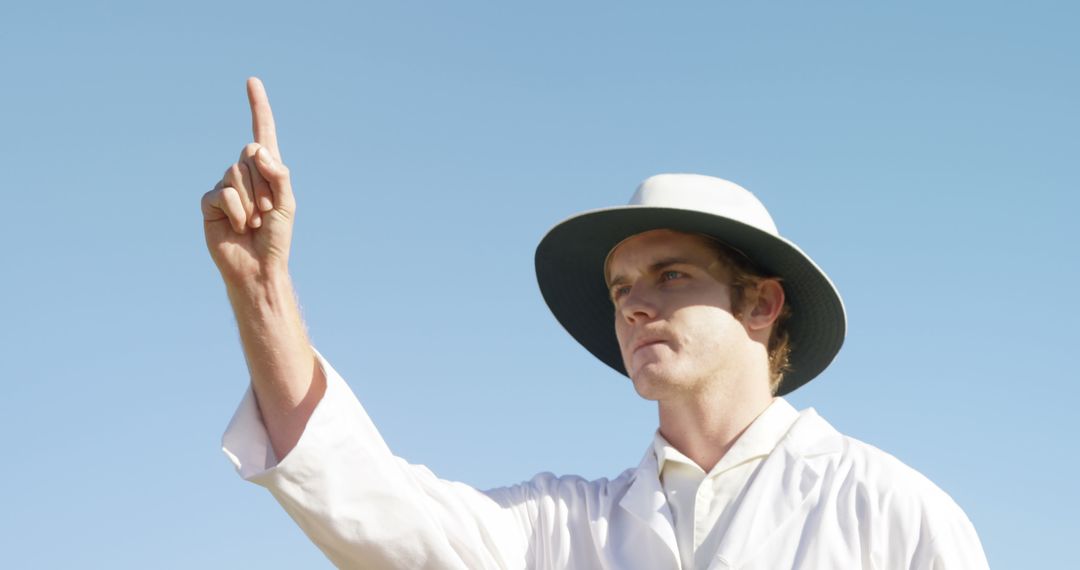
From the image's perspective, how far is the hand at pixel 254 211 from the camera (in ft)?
13.5

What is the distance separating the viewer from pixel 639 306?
5.27m

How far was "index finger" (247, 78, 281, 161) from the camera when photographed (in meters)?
4.20

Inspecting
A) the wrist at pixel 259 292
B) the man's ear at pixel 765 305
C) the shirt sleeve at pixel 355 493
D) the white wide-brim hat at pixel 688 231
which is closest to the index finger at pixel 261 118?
the wrist at pixel 259 292

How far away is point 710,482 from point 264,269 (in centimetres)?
183

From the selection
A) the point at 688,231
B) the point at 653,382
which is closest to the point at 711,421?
the point at 653,382

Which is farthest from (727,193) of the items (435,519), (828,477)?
(435,519)

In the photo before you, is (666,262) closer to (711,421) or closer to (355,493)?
(711,421)

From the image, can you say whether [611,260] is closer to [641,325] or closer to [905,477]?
[641,325]

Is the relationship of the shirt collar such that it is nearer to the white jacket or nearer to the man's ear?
the white jacket

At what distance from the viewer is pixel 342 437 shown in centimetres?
438

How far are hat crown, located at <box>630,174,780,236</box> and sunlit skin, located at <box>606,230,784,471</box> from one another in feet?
0.54

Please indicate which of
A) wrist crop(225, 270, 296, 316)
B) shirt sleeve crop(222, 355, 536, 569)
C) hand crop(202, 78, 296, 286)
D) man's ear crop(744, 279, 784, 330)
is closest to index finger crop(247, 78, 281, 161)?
hand crop(202, 78, 296, 286)

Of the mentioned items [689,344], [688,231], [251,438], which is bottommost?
[251,438]

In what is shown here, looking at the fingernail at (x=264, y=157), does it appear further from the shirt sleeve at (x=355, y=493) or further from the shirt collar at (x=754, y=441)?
the shirt collar at (x=754, y=441)
